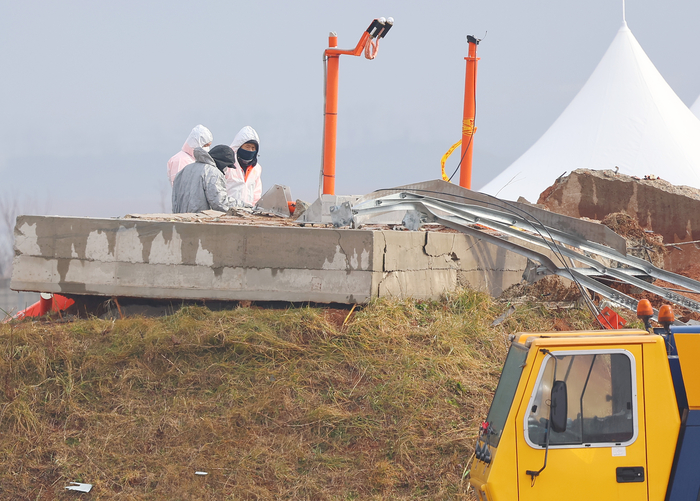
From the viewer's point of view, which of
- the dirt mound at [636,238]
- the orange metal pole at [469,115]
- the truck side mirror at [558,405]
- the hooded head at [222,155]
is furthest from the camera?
the orange metal pole at [469,115]

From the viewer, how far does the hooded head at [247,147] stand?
33.9 feet

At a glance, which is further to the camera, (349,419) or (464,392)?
(464,392)

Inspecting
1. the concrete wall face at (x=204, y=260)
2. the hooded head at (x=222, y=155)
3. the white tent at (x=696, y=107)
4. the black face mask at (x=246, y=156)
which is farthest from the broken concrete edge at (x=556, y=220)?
the white tent at (x=696, y=107)

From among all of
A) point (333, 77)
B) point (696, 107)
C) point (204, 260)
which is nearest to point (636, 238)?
point (333, 77)

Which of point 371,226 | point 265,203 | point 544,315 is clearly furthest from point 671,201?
point 265,203

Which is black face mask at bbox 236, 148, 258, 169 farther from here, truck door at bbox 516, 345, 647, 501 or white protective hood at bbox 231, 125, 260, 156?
truck door at bbox 516, 345, 647, 501

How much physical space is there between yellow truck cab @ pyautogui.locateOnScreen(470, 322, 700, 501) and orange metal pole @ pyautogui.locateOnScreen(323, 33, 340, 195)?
265 inches

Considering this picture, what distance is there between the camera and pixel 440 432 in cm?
496

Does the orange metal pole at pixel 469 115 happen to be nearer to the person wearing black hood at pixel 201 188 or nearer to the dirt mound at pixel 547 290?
the dirt mound at pixel 547 290

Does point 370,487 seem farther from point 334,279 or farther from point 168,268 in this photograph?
point 168,268

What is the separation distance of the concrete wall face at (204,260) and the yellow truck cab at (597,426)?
9.48ft

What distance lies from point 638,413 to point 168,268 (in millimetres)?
4353

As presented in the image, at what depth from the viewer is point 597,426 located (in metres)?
3.51

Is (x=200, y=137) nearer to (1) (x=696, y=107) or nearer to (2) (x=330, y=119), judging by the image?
(2) (x=330, y=119)
